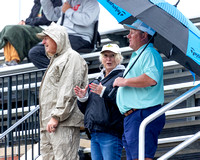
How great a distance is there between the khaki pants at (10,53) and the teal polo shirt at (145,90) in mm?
4002

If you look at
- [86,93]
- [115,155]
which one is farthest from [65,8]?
[115,155]

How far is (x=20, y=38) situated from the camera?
8164 millimetres

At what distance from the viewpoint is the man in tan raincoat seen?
208 inches

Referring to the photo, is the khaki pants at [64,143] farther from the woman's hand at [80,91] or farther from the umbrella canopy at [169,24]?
the umbrella canopy at [169,24]

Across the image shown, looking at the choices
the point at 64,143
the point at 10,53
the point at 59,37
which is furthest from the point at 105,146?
the point at 10,53

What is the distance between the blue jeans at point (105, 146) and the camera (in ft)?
16.1

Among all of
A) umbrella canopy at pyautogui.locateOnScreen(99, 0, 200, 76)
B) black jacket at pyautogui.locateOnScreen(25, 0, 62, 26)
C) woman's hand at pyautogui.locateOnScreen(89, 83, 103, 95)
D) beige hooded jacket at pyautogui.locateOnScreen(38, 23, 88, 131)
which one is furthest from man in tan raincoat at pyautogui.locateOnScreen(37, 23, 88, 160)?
black jacket at pyautogui.locateOnScreen(25, 0, 62, 26)

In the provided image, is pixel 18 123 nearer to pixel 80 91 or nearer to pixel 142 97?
pixel 80 91

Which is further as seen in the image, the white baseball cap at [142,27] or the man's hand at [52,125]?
the man's hand at [52,125]

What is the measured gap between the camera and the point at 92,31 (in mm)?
7336

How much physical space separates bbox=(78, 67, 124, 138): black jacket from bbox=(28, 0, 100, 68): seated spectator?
2035 mm

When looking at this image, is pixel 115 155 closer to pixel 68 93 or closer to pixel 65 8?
pixel 68 93

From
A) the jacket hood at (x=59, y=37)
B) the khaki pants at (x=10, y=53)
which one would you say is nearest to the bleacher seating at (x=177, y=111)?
the khaki pants at (x=10, y=53)

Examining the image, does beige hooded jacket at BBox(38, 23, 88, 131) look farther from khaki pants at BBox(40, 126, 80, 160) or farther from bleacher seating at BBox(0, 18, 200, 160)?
bleacher seating at BBox(0, 18, 200, 160)
